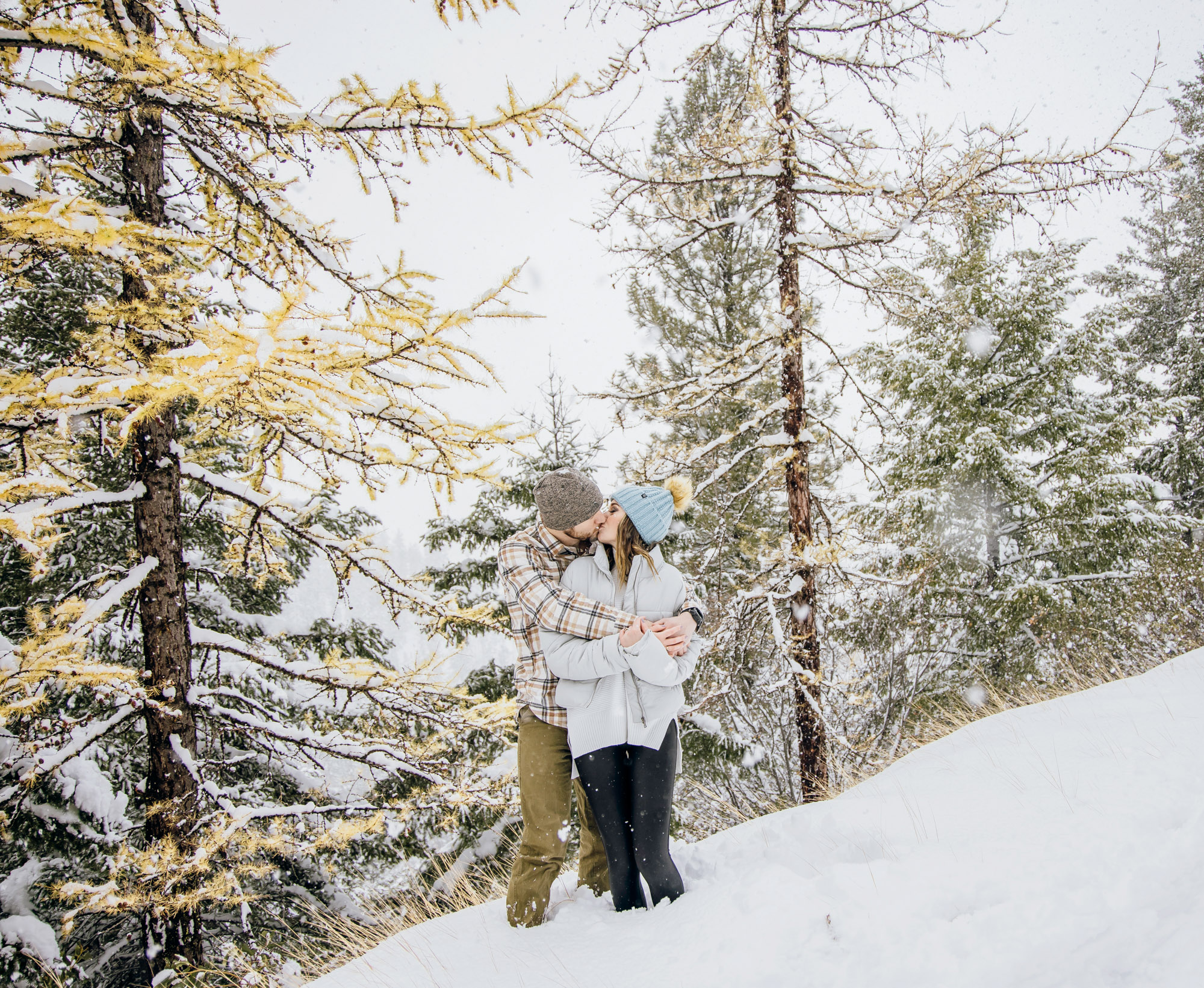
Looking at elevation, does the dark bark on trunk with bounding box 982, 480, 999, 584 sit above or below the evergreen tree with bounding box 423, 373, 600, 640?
below

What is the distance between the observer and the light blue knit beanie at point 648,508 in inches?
95.7

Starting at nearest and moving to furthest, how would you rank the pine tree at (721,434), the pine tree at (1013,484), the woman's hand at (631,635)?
the woman's hand at (631,635) < the pine tree at (721,434) < the pine tree at (1013,484)

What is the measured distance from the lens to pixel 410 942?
8.92 feet

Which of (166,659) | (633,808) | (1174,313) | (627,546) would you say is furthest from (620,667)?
(1174,313)

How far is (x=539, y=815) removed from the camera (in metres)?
2.48

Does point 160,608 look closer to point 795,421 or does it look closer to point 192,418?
point 192,418

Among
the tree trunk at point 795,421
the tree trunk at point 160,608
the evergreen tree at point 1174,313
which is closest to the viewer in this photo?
the tree trunk at point 160,608

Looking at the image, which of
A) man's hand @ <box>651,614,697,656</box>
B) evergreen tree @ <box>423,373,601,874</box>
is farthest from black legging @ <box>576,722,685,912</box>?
evergreen tree @ <box>423,373,601,874</box>

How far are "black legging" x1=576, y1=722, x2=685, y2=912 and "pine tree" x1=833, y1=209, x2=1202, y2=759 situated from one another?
791 cm

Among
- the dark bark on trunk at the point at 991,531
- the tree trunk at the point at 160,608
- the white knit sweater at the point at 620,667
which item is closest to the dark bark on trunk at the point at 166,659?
the tree trunk at the point at 160,608

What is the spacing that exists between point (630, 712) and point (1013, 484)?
1142cm

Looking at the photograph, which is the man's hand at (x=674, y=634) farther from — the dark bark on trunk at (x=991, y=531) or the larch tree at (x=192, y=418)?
the dark bark on trunk at (x=991, y=531)

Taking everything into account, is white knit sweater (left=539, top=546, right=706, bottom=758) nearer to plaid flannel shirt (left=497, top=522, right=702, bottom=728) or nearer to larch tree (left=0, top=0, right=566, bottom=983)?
plaid flannel shirt (left=497, top=522, right=702, bottom=728)

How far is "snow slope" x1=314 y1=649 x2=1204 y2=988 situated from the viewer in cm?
171
